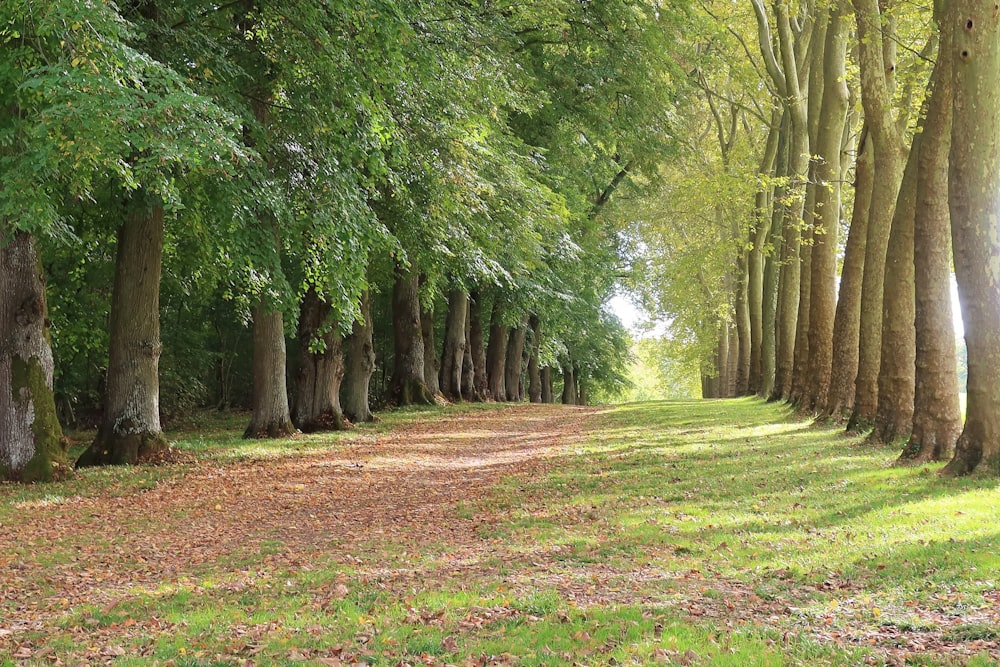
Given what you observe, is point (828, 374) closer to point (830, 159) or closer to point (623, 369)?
point (830, 159)

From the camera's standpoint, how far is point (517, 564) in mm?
7812

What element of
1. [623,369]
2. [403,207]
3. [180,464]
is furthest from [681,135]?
[623,369]

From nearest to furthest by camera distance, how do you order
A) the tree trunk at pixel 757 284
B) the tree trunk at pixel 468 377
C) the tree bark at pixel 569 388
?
the tree trunk at pixel 757 284
the tree trunk at pixel 468 377
the tree bark at pixel 569 388

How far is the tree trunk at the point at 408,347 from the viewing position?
95.1ft

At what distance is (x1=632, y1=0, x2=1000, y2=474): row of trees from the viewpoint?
33.3 ft

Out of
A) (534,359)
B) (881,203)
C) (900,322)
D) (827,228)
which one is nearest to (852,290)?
(881,203)

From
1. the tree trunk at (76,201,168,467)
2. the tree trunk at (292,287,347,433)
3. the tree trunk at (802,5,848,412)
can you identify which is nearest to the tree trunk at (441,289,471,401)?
the tree trunk at (292,287,347,433)

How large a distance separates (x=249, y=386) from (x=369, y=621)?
1411 inches

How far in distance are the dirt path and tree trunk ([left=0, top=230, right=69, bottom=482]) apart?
168cm

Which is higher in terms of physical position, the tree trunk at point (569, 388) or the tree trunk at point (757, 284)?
the tree trunk at point (757, 284)

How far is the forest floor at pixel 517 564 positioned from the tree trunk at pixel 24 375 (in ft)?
1.91

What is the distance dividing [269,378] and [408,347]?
10.4 m

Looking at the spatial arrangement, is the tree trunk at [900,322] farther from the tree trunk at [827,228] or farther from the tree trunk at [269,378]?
the tree trunk at [269,378]

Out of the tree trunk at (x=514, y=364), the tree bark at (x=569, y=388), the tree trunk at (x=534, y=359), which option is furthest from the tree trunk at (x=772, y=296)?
the tree bark at (x=569, y=388)
